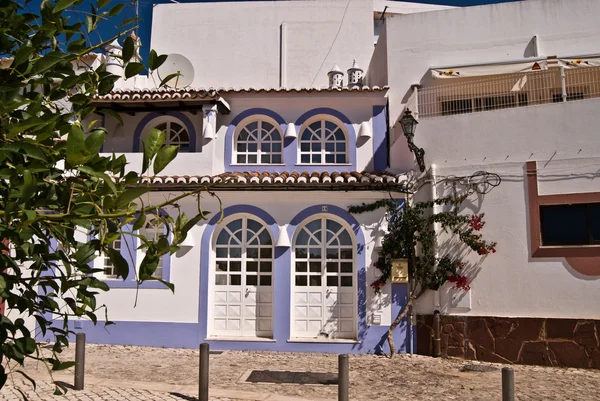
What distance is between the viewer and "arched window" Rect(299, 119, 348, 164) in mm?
14547

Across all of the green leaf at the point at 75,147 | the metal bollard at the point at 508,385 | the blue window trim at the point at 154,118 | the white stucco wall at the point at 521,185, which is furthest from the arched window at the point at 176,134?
the green leaf at the point at 75,147

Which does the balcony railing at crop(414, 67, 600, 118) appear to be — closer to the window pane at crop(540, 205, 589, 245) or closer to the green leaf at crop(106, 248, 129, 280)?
the window pane at crop(540, 205, 589, 245)

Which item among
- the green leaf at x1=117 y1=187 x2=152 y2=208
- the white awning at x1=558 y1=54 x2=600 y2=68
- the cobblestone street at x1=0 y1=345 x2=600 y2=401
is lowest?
the cobblestone street at x1=0 y1=345 x2=600 y2=401

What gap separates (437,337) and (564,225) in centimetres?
364

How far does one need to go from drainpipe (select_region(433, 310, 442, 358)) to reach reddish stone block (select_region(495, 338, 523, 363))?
1.20m

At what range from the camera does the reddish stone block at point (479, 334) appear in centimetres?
1154

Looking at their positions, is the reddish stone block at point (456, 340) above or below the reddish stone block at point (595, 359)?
above

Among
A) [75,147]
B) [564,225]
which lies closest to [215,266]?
[564,225]

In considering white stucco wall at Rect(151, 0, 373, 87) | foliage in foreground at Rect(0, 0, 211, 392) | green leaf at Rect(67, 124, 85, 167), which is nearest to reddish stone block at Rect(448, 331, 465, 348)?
foliage in foreground at Rect(0, 0, 211, 392)

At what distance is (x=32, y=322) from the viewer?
1340 cm

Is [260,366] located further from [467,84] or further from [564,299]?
[467,84]

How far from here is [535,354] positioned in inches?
438

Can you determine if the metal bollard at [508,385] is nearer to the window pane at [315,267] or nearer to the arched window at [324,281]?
the arched window at [324,281]

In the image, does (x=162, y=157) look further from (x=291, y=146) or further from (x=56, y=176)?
(x=291, y=146)
